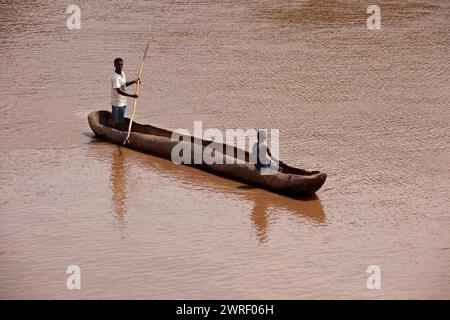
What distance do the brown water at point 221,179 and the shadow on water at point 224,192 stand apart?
1.3 inches

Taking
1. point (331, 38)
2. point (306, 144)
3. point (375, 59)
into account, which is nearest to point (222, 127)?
point (306, 144)

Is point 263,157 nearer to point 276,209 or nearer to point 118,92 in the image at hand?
point 276,209

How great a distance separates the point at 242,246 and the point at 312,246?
2.36 ft

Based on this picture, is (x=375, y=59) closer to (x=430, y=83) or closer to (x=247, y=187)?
(x=430, y=83)

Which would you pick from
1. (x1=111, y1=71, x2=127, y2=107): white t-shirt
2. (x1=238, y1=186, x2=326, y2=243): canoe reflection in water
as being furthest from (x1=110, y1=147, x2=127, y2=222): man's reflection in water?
(x1=238, y1=186, x2=326, y2=243): canoe reflection in water

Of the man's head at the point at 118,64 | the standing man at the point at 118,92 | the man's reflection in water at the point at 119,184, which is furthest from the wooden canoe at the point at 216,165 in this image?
the man's head at the point at 118,64

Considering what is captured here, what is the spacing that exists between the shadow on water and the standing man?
0.47 meters

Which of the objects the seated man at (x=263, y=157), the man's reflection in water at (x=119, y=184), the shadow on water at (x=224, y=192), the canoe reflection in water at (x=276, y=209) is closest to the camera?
the canoe reflection in water at (x=276, y=209)

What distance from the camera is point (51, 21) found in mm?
20656

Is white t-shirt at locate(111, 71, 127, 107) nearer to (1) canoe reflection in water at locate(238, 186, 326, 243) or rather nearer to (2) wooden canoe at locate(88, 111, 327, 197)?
(2) wooden canoe at locate(88, 111, 327, 197)

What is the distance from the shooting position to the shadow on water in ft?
32.9

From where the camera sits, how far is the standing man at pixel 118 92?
40.3 ft

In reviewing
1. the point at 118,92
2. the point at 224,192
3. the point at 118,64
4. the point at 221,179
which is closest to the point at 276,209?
the point at 224,192

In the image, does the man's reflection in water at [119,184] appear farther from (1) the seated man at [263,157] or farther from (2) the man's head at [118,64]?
(1) the seated man at [263,157]
